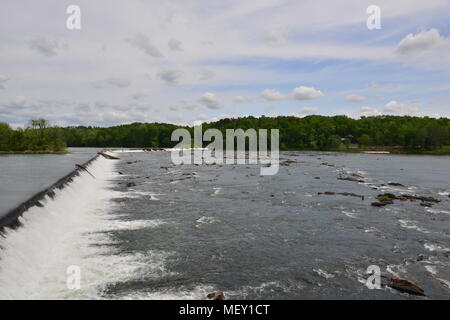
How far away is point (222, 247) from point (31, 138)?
11126 centimetres

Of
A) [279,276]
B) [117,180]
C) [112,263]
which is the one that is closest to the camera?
[279,276]

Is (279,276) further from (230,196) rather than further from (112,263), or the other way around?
(230,196)

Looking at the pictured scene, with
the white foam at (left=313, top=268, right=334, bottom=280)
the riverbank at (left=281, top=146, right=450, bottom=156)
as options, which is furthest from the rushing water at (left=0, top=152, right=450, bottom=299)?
the riverbank at (left=281, top=146, right=450, bottom=156)

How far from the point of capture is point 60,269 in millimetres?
16031

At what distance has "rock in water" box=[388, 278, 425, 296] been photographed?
14055mm

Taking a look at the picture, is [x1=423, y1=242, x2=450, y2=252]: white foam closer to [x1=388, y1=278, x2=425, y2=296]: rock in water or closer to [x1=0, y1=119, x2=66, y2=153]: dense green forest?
[x1=388, y1=278, x2=425, y2=296]: rock in water

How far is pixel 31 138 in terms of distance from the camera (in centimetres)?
11044

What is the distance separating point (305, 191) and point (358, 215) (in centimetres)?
1167

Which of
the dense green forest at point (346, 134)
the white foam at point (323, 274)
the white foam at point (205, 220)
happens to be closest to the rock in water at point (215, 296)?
the white foam at point (323, 274)

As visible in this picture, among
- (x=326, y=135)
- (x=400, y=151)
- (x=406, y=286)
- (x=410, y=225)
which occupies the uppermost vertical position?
(x=326, y=135)

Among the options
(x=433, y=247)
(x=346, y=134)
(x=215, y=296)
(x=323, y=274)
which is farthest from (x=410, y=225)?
(x=346, y=134)

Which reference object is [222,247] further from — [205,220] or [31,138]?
[31,138]
